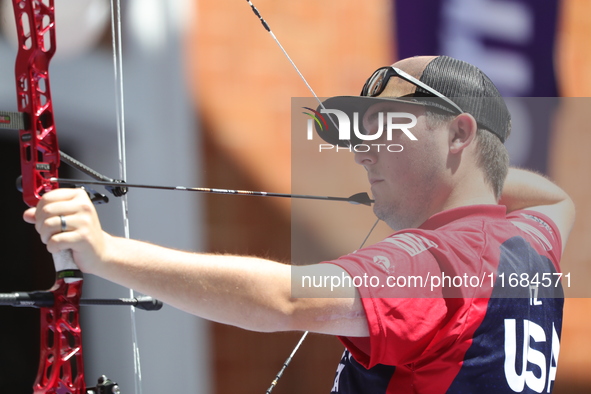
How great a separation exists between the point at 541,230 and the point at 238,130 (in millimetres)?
1055

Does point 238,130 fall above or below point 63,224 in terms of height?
above

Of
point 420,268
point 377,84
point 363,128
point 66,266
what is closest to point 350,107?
point 363,128

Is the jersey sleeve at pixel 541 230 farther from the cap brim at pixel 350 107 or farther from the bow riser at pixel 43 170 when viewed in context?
the bow riser at pixel 43 170

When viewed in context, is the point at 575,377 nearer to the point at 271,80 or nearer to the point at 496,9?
the point at 496,9

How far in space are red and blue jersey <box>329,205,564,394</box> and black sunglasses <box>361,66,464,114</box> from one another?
0.83 ft

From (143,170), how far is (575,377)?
1838 mm

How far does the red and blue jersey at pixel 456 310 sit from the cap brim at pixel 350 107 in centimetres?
26

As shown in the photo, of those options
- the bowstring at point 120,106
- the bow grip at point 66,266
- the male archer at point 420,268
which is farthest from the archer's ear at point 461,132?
the bowstring at point 120,106

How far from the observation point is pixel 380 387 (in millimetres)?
1274

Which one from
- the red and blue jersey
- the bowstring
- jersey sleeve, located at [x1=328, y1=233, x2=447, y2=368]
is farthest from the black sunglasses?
the bowstring

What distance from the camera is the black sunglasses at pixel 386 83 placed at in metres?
1.41

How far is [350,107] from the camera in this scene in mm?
1692

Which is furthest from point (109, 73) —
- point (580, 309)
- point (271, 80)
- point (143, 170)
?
point (580, 309)

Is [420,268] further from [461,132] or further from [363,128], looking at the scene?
[363,128]
